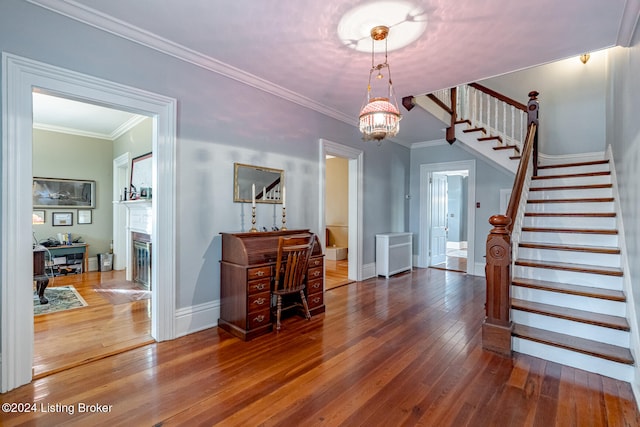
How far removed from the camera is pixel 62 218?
556 cm

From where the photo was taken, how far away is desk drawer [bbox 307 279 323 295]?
3.47 m

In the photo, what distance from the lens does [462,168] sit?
5.95 m

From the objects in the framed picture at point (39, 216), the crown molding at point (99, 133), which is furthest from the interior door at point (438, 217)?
the framed picture at point (39, 216)

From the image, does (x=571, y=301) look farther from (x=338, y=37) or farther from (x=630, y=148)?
(x=338, y=37)


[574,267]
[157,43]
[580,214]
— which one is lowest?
[574,267]

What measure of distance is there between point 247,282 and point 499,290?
229cm

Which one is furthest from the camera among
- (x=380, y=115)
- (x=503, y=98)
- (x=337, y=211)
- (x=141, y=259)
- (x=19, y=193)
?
(x=337, y=211)

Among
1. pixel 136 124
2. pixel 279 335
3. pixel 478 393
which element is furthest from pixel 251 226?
pixel 136 124

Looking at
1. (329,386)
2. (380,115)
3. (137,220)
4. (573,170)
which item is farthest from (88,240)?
(573,170)

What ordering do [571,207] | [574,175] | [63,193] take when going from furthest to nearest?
[63,193], [574,175], [571,207]

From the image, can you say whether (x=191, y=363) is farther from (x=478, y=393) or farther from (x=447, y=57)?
(x=447, y=57)

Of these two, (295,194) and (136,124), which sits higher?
(136,124)

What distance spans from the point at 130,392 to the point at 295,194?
2.66 m

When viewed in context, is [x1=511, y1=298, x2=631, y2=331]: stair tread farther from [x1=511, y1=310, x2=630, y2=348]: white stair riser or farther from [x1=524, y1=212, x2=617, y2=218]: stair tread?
[x1=524, y1=212, x2=617, y2=218]: stair tread
